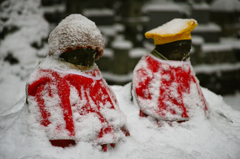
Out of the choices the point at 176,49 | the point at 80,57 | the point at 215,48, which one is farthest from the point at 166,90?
the point at 215,48

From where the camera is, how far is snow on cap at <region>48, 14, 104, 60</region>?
156 centimetres

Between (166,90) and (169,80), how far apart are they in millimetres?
111

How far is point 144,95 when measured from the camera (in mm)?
2047

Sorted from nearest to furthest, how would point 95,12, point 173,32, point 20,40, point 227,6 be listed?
point 173,32, point 20,40, point 95,12, point 227,6

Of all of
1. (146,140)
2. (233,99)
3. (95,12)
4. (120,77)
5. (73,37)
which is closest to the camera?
(73,37)

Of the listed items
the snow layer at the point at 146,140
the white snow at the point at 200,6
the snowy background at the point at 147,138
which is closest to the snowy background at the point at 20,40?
the snowy background at the point at 147,138

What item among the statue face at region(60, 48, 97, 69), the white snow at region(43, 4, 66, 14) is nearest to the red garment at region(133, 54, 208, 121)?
the statue face at region(60, 48, 97, 69)

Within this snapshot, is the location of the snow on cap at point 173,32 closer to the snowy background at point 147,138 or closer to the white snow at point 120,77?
the snowy background at point 147,138

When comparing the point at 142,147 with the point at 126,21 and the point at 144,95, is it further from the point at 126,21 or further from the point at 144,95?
the point at 126,21

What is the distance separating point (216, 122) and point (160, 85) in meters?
0.76

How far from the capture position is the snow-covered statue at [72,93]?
5.03ft

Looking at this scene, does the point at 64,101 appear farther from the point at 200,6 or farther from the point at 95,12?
the point at 95,12

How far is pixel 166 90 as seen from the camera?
2.07m

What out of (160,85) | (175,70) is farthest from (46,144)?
(175,70)
